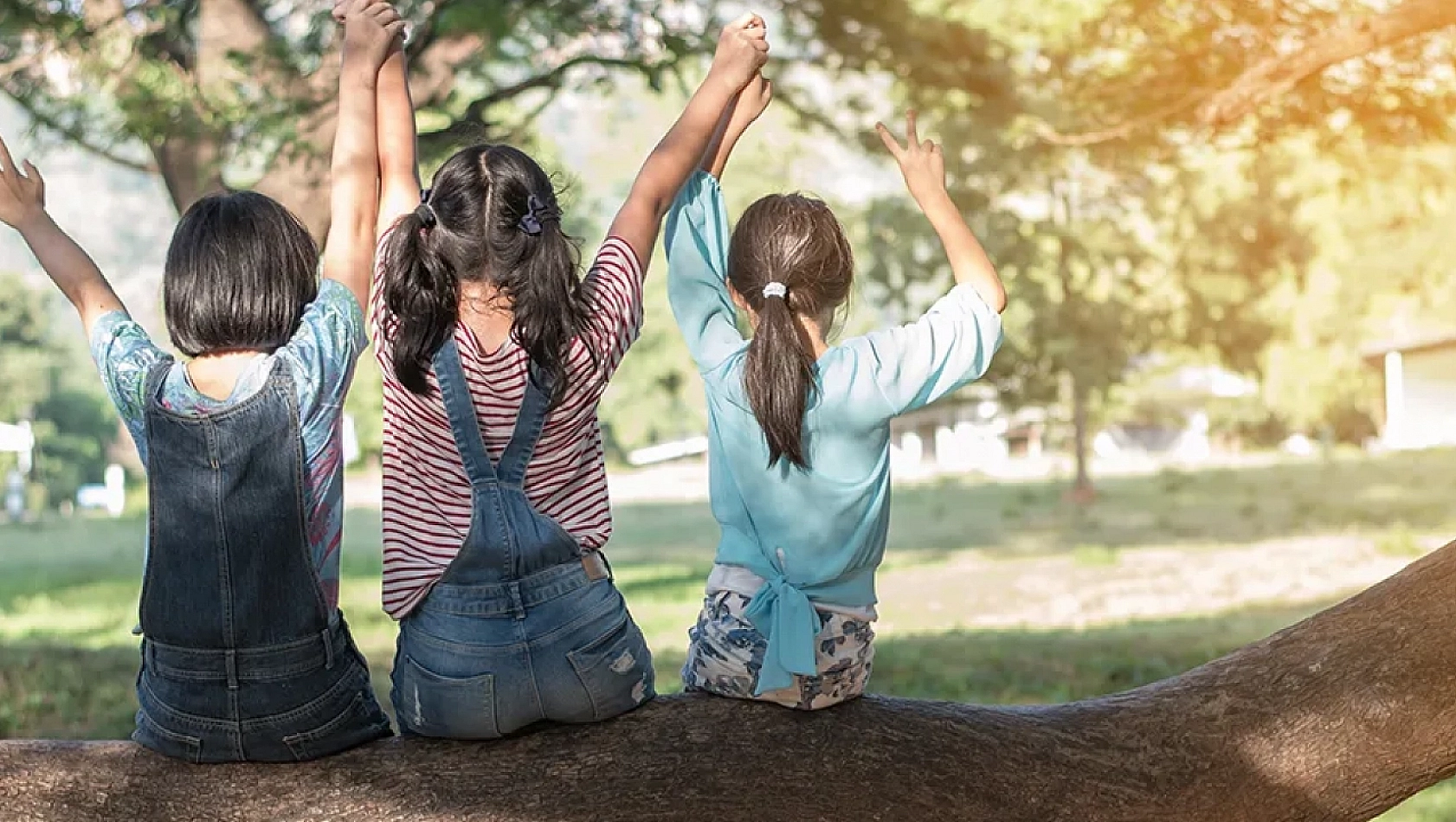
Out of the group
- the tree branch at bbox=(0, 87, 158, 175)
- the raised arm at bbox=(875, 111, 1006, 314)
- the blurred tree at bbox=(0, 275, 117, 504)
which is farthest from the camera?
the blurred tree at bbox=(0, 275, 117, 504)

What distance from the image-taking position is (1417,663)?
115 inches

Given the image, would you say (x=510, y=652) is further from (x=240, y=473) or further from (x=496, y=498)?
(x=240, y=473)

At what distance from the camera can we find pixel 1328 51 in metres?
6.14

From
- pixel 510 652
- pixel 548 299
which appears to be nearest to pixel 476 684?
pixel 510 652

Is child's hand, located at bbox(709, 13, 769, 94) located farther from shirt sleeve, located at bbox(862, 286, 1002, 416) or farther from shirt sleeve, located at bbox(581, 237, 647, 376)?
shirt sleeve, located at bbox(862, 286, 1002, 416)

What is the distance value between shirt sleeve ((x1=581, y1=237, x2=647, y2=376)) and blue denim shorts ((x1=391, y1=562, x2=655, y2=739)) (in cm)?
34

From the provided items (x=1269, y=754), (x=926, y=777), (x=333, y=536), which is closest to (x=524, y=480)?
(x=333, y=536)

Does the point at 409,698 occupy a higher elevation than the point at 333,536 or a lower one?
lower

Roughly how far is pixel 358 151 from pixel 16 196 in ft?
1.67

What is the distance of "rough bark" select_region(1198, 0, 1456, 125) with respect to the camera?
19.0 ft

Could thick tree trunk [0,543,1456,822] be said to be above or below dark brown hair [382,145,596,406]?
below

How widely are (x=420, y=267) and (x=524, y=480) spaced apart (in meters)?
0.34

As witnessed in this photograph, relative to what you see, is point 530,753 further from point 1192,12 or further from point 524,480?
point 1192,12

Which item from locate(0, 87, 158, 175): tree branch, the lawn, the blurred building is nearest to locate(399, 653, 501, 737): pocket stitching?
the lawn
